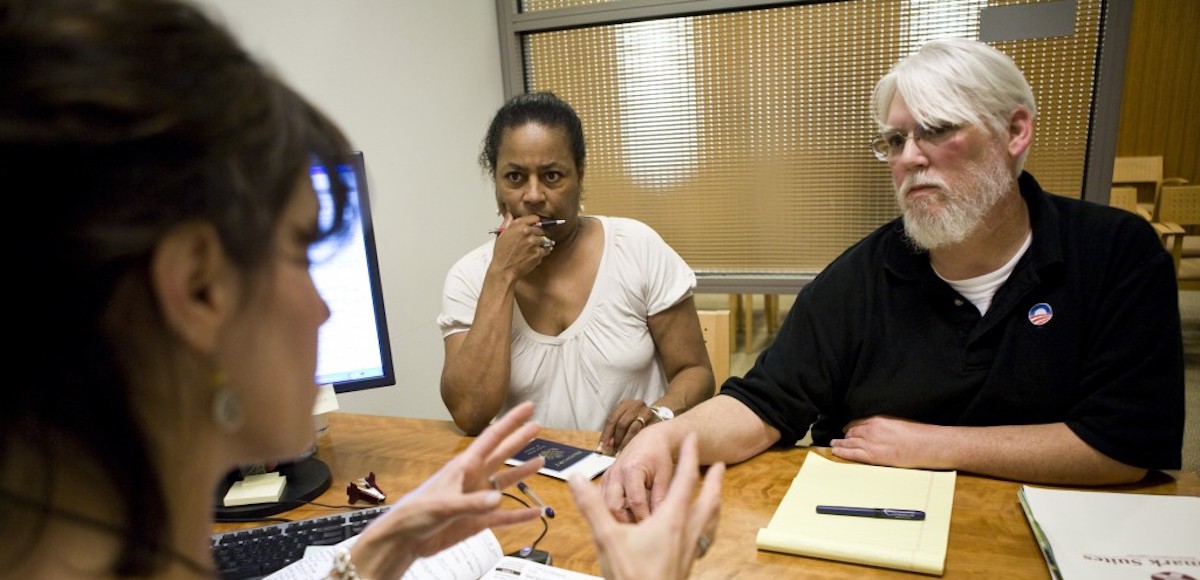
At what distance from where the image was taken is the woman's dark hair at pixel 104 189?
335 millimetres

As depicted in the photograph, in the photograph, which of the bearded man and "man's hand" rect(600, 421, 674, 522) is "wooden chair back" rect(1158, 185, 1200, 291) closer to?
the bearded man

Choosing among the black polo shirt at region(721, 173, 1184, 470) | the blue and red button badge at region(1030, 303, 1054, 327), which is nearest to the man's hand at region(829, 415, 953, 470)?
the black polo shirt at region(721, 173, 1184, 470)

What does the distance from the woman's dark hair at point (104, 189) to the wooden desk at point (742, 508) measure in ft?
2.27

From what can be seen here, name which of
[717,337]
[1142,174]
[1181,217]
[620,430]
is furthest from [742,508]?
[1142,174]

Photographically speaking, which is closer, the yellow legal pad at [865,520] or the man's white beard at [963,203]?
the yellow legal pad at [865,520]

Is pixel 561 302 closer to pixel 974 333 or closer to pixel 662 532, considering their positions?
pixel 974 333

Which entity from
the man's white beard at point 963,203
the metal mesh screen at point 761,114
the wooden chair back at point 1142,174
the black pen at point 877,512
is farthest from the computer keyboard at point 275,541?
the wooden chair back at point 1142,174

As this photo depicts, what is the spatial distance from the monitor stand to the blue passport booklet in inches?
13.8

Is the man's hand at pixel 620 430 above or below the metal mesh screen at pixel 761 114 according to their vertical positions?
below

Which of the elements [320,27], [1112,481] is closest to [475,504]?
[1112,481]

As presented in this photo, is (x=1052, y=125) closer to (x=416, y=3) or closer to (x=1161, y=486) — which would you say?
(x=1161, y=486)

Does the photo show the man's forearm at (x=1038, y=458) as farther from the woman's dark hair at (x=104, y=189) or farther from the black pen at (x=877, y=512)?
the woman's dark hair at (x=104, y=189)

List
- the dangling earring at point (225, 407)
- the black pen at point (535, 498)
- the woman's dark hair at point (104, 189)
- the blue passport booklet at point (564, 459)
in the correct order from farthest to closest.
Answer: the blue passport booklet at point (564, 459)
the black pen at point (535, 498)
the dangling earring at point (225, 407)
the woman's dark hair at point (104, 189)

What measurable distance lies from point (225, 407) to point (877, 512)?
0.91m
